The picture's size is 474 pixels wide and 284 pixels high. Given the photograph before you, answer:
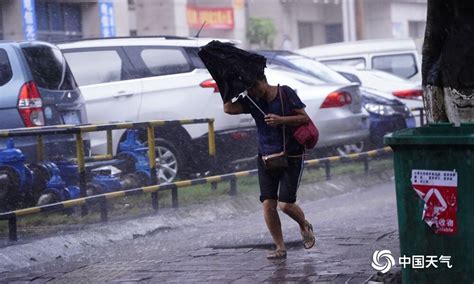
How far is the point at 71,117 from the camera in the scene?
414 inches

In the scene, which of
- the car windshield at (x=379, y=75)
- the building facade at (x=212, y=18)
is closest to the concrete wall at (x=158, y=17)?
the building facade at (x=212, y=18)

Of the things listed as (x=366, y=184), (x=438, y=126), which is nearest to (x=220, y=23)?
(x=366, y=184)

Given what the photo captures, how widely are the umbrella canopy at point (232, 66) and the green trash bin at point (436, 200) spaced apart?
1.86m

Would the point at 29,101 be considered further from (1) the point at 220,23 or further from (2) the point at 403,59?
(1) the point at 220,23

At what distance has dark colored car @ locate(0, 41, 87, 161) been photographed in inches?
376

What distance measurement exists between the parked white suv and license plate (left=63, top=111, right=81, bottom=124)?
1108 mm

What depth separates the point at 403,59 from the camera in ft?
64.7

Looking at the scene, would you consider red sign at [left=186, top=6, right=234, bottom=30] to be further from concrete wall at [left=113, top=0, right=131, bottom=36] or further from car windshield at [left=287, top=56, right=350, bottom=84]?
car windshield at [left=287, top=56, right=350, bottom=84]

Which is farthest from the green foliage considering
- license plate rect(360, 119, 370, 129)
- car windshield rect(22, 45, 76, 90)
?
car windshield rect(22, 45, 76, 90)

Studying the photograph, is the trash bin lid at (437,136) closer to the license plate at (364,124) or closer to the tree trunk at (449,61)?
the tree trunk at (449,61)

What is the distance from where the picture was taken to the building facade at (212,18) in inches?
755

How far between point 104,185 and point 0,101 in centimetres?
134

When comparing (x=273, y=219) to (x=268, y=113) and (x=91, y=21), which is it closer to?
(x=268, y=113)

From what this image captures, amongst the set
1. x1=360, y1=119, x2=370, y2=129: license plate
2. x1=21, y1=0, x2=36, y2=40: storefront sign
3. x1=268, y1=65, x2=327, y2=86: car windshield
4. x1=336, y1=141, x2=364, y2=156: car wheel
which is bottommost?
x1=336, y1=141, x2=364, y2=156: car wheel
